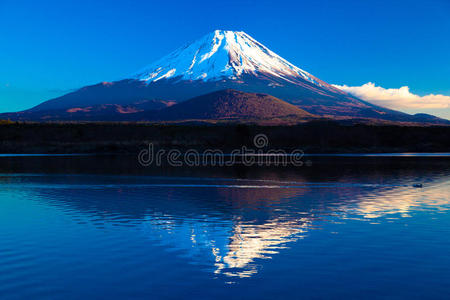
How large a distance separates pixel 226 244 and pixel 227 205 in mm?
7580

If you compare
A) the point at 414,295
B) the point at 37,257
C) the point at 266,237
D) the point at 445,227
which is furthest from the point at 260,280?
the point at 445,227

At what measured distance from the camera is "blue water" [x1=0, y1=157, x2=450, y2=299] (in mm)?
9398

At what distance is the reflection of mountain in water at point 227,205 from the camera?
42.0 feet

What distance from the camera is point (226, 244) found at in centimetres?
1284

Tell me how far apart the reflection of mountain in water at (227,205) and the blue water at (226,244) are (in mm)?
53

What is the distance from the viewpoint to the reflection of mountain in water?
42.0 ft

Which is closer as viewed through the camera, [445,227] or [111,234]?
[111,234]

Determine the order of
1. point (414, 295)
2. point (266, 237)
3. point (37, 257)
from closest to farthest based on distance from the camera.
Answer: point (414, 295) < point (37, 257) < point (266, 237)

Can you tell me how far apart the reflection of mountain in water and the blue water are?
0.17ft

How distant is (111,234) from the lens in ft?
46.5

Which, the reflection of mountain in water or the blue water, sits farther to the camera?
the reflection of mountain in water

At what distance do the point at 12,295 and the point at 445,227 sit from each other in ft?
41.0

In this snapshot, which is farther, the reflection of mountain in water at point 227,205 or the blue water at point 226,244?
the reflection of mountain in water at point 227,205

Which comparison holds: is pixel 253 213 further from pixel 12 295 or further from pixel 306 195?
pixel 12 295
